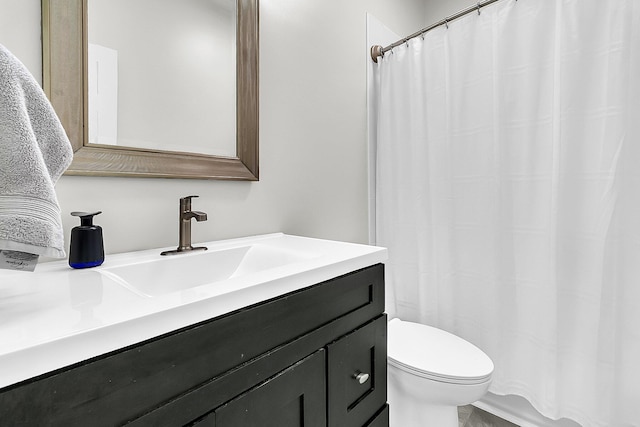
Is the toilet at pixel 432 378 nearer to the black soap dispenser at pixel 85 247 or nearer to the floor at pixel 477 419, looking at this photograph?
the floor at pixel 477 419

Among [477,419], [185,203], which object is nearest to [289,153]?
[185,203]

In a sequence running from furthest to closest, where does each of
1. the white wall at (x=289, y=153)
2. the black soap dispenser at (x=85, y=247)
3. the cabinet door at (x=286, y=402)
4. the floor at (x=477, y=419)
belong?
the floor at (x=477, y=419), the white wall at (x=289, y=153), the black soap dispenser at (x=85, y=247), the cabinet door at (x=286, y=402)

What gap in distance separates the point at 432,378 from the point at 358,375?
0.45m

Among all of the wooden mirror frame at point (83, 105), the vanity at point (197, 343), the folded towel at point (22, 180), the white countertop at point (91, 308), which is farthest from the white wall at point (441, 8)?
the folded towel at point (22, 180)

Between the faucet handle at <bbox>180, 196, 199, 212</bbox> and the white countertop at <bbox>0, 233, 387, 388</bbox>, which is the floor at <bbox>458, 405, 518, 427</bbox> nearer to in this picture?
the white countertop at <bbox>0, 233, 387, 388</bbox>

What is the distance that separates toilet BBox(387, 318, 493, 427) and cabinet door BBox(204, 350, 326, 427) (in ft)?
1.88

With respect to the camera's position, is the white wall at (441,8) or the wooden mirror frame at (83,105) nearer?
the wooden mirror frame at (83,105)

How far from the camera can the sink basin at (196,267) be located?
2.56ft

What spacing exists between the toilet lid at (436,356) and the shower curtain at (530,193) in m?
0.20

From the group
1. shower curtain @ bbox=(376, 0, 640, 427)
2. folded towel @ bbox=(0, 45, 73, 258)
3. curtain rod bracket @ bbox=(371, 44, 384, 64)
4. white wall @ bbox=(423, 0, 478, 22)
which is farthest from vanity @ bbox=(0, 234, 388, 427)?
white wall @ bbox=(423, 0, 478, 22)

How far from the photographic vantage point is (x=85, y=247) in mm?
715

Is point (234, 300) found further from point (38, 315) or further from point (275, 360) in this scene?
point (38, 315)

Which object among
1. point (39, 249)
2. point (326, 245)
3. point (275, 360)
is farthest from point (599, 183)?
point (39, 249)

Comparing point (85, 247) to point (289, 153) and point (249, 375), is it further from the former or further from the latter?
point (289, 153)
